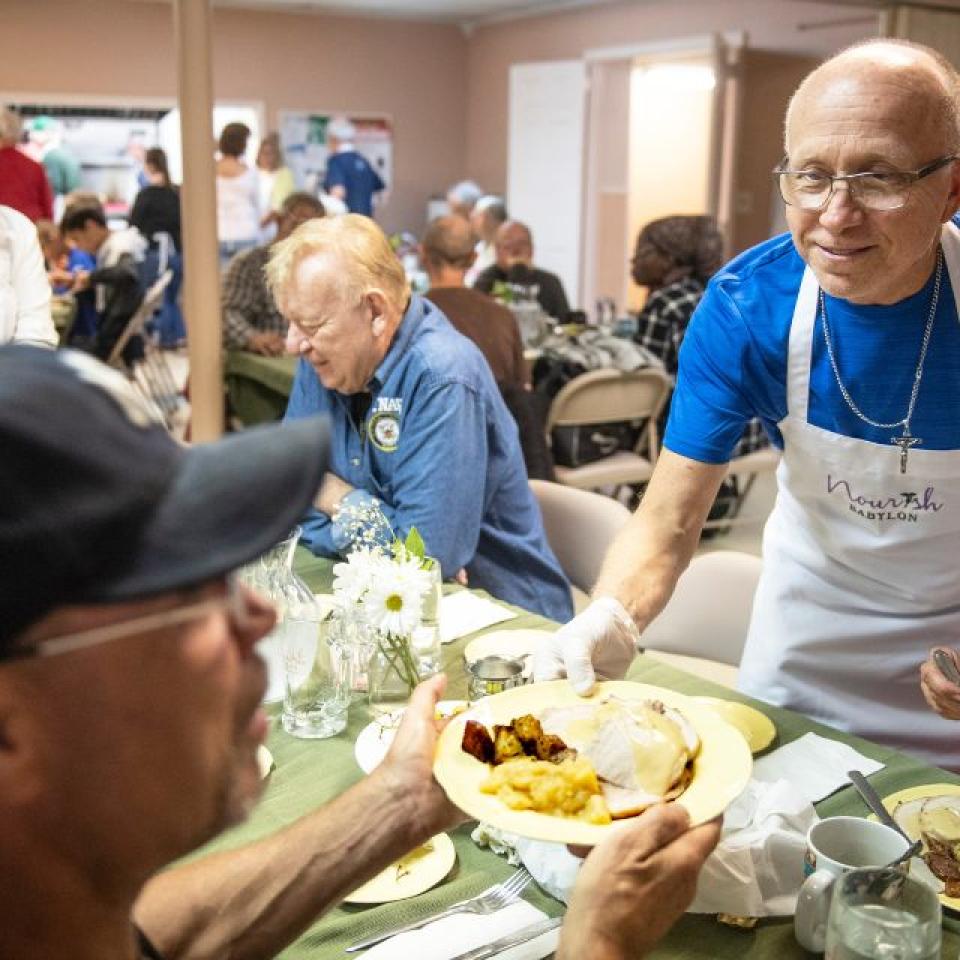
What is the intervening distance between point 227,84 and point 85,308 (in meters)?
4.61

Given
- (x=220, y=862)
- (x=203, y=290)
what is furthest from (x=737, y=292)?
(x=203, y=290)

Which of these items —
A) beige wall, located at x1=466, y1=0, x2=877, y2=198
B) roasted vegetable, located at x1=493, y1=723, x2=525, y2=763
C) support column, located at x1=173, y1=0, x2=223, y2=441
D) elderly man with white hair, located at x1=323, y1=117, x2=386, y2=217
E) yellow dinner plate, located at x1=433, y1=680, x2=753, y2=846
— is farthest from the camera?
elderly man with white hair, located at x1=323, y1=117, x2=386, y2=217

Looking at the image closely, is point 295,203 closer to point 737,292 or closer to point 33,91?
point 737,292

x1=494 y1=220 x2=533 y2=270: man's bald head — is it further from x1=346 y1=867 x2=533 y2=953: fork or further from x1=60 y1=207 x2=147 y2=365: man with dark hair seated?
x1=346 y1=867 x2=533 y2=953: fork

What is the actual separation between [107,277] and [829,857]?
5.98 m

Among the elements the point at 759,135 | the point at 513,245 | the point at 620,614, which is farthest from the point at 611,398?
the point at 759,135

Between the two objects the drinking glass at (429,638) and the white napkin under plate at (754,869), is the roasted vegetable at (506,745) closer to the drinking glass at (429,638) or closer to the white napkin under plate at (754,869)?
the white napkin under plate at (754,869)

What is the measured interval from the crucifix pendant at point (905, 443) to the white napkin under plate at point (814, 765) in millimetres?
392

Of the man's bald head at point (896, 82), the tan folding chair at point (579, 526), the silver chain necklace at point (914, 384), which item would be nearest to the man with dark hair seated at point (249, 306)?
the tan folding chair at point (579, 526)

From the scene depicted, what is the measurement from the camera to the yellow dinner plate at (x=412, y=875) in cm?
122

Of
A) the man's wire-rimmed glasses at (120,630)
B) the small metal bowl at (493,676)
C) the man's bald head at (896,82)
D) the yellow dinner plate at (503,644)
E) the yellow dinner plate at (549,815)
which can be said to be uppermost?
the man's bald head at (896,82)

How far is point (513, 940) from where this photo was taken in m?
1.14

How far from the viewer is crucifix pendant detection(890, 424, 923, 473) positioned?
5.23 feet

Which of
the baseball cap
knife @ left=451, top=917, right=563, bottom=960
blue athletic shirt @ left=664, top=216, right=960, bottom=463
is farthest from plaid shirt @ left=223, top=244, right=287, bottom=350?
the baseball cap
